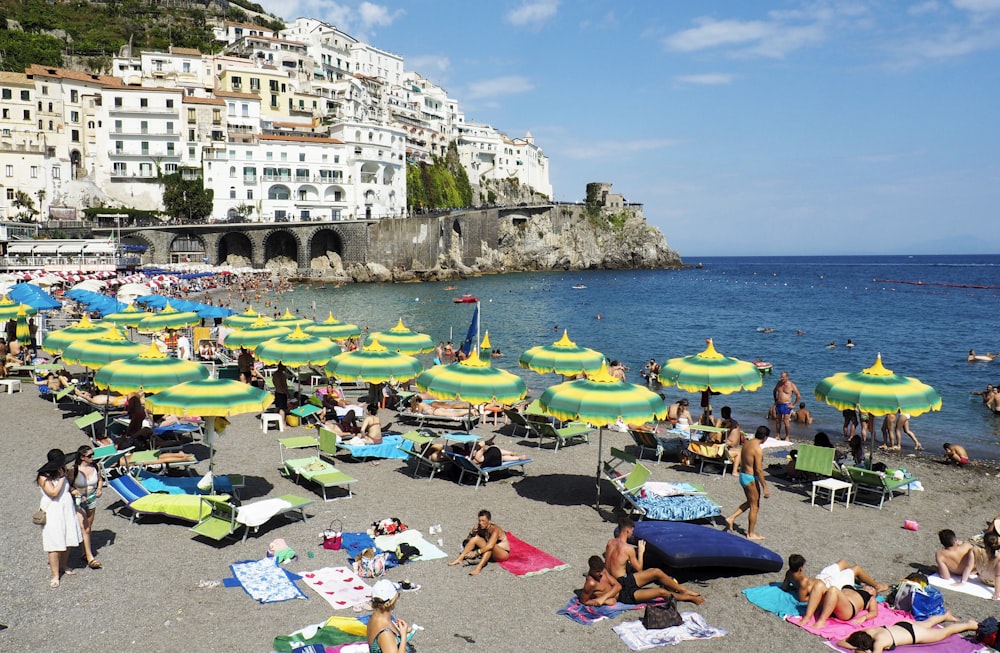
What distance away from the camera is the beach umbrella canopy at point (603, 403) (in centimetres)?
938

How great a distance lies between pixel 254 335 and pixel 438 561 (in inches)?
421

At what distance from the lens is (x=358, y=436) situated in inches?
527

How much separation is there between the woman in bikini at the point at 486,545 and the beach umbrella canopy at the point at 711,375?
5388 mm

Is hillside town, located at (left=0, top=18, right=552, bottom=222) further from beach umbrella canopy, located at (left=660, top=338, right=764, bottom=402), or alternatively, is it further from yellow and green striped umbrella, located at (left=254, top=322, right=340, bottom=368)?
beach umbrella canopy, located at (left=660, top=338, right=764, bottom=402)

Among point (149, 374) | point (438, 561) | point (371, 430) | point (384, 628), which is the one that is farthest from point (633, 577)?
point (149, 374)

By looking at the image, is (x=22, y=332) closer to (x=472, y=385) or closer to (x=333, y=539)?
(x=472, y=385)

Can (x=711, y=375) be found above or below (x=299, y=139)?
below

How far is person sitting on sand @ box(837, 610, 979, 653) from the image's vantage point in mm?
6504

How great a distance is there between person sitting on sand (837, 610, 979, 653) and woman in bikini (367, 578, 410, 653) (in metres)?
4.27

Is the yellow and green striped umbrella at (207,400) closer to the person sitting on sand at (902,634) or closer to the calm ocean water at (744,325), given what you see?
the person sitting on sand at (902,634)

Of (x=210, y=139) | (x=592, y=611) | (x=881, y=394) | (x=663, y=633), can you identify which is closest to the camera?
(x=663, y=633)

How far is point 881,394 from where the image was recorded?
37.0 feet

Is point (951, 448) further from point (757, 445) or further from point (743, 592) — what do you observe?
point (743, 592)

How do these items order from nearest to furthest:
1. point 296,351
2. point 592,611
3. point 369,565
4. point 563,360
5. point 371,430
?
point 592,611 < point 369,565 < point 371,430 < point 563,360 < point 296,351
